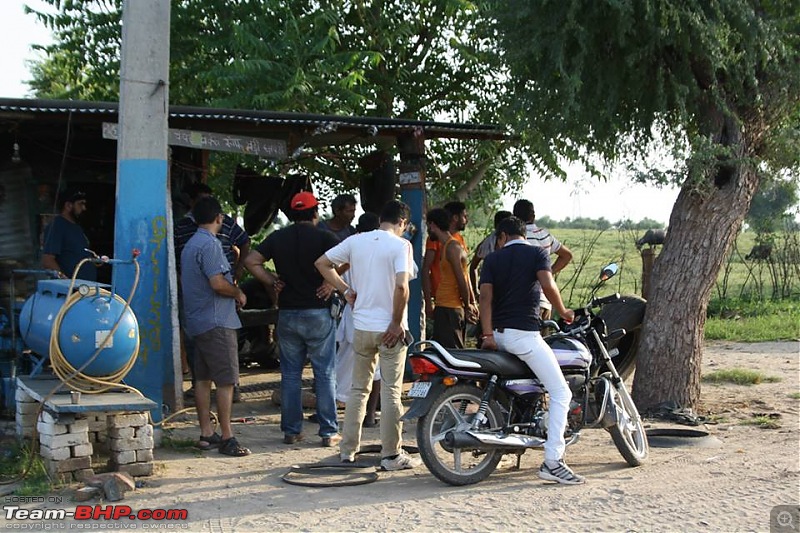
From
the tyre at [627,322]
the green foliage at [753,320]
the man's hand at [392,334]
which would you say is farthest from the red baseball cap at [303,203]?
the green foliage at [753,320]

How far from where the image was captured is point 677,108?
8836 millimetres

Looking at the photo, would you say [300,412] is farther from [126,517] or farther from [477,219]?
[477,219]

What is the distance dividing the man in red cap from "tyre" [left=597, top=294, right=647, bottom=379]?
292cm

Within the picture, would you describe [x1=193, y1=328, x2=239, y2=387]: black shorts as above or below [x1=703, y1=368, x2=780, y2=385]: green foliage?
above

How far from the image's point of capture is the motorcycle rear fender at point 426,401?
249 inches

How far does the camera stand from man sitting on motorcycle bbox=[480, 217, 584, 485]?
645 centimetres

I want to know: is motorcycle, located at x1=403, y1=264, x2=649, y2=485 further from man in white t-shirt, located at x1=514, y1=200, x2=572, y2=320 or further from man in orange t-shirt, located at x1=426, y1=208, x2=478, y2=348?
man in orange t-shirt, located at x1=426, y1=208, x2=478, y2=348

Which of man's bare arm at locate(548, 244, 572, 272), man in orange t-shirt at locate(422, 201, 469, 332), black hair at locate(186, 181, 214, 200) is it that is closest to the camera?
man in orange t-shirt at locate(422, 201, 469, 332)

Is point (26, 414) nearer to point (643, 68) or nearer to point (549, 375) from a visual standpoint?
point (549, 375)

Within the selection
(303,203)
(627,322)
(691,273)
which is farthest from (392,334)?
(691,273)

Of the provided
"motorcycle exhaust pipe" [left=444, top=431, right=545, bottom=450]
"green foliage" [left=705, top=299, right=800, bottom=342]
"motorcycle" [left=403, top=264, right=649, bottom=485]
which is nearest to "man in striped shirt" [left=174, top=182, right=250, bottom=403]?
"motorcycle" [left=403, top=264, right=649, bottom=485]

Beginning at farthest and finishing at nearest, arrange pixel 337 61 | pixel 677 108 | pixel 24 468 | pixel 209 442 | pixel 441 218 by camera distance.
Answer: pixel 337 61, pixel 441 218, pixel 677 108, pixel 209 442, pixel 24 468

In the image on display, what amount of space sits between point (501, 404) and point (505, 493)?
660 millimetres

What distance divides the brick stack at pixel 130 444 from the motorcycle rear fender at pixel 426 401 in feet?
5.94
